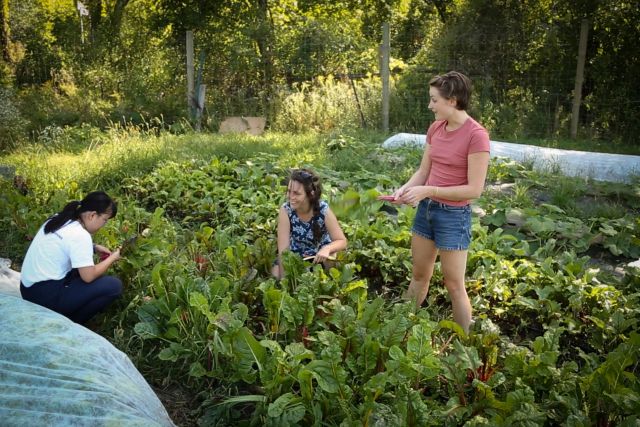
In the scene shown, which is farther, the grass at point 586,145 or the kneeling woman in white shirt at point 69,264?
the grass at point 586,145

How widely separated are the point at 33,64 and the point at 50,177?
305 inches

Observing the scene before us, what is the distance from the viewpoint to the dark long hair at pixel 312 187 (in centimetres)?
385

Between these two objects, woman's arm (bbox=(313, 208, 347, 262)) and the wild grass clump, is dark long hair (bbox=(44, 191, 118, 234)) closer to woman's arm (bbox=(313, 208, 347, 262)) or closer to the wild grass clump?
woman's arm (bbox=(313, 208, 347, 262))

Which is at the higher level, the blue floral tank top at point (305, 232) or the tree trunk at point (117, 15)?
the tree trunk at point (117, 15)

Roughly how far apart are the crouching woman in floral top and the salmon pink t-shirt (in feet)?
2.72

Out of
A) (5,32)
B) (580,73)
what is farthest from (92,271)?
(5,32)

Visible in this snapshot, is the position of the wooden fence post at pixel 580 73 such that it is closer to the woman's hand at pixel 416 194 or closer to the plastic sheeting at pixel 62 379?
the woman's hand at pixel 416 194

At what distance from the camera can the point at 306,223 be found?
402cm

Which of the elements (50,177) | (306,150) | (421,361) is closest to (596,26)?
(306,150)

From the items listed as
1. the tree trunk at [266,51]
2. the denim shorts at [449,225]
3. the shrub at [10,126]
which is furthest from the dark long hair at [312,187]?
the tree trunk at [266,51]

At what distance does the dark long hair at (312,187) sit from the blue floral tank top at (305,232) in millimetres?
19

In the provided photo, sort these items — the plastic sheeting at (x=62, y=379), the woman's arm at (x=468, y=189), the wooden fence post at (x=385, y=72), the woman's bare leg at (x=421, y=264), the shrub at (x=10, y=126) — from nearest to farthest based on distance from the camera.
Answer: the plastic sheeting at (x=62, y=379)
the woman's arm at (x=468, y=189)
the woman's bare leg at (x=421, y=264)
the shrub at (x=10, y=126)
the wooden fence post at (x=385, y=72)

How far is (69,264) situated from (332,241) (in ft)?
5.12

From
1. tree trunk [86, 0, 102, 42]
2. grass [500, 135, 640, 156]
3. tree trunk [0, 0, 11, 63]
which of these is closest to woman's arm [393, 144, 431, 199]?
grass [500, 135, 640, 156]
